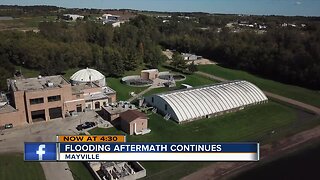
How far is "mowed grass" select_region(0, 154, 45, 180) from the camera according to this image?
125 feet

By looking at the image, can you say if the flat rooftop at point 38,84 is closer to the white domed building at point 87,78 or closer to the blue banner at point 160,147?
the white domed building at point 87,78

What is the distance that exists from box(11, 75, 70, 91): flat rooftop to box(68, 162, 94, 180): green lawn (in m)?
19.5

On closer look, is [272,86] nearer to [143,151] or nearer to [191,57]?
[191,57]

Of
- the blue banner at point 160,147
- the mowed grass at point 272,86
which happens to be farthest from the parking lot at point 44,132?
the mowed grass at point 272,86

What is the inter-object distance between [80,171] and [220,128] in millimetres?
23910

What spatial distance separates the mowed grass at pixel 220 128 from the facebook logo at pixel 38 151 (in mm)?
25136

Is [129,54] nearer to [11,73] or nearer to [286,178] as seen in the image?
[11,73]

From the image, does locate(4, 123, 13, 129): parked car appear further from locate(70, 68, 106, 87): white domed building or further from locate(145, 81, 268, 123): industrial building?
locate(145, 81, 268, 123): industrial building

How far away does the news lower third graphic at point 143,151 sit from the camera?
16578 mm

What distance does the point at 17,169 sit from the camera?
40031 mm

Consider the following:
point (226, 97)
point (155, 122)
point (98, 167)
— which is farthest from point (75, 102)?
point (226, 97)

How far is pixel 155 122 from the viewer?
5447 centimetres

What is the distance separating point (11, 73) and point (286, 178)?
2650 inches

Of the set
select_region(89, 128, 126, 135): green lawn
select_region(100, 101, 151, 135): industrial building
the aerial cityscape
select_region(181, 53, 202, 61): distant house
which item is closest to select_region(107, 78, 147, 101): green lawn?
the aerial cityscape
